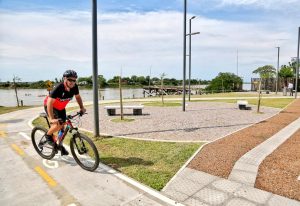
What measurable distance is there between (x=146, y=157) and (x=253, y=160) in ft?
8.66

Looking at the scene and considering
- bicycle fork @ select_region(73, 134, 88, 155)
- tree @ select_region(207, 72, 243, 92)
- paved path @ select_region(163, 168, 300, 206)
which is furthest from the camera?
tree @ select_region(207, 72, 243, 92)

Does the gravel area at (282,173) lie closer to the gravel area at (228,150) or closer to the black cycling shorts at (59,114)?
the gravel area at (228,150)

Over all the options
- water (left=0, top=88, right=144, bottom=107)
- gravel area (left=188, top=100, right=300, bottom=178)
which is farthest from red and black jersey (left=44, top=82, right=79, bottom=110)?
water (left=0, top=88, right=144, bottom=107)

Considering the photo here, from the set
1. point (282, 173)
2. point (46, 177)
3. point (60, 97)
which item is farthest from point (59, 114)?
point (282, 173)

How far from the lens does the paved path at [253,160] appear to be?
5.11m

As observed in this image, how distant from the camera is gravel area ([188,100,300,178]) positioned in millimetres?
5621

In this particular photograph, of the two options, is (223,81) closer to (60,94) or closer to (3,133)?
(3,133)

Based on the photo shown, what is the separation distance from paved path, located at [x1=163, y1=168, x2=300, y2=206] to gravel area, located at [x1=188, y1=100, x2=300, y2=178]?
437mm

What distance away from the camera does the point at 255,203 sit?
410 centimetres

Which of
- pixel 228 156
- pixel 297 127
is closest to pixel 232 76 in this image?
pixel 297 127

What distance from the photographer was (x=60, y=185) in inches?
193

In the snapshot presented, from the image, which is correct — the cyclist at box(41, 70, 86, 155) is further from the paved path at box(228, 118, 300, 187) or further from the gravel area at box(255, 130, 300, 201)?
the gravel area at box(255, 130, 300, 201)

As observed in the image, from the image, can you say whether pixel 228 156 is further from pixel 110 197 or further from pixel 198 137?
pixel 110 197

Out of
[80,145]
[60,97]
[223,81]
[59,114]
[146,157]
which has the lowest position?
[146,157]
